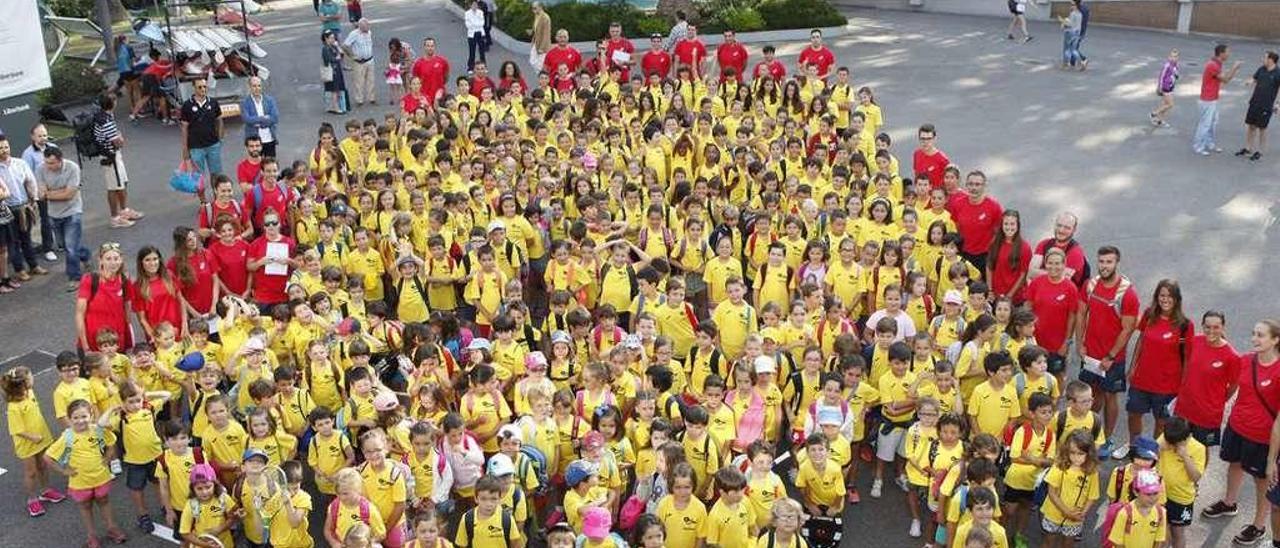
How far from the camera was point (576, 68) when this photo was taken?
19281mm

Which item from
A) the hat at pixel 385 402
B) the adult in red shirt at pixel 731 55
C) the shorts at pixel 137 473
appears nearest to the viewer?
the hat at pixel 385 402

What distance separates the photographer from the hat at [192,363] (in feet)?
31.1

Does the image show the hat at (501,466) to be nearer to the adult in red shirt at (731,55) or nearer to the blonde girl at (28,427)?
the blonde girl at (28,427)

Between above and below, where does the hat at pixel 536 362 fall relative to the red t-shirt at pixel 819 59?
below

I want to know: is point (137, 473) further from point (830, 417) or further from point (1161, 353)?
point (1161, 353)

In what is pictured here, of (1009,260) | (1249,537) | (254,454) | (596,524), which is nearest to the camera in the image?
(596,524)

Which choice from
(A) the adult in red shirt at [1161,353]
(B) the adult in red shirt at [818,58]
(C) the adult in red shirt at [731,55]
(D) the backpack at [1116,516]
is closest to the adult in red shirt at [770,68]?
(B) the adult in red shirt at [818,58]

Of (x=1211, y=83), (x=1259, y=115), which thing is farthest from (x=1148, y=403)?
(x=1259, y=115)

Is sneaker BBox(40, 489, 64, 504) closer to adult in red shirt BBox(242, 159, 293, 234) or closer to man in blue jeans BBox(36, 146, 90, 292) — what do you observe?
adult in red shirt BBox(242, 159, 293, 234)

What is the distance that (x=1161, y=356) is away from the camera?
933 centimetres

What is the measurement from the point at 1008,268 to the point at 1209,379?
275 cm

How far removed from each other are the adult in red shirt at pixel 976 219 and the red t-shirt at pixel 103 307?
8.30 meters

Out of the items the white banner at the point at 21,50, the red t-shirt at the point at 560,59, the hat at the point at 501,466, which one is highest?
the white banner at the point at 21,50

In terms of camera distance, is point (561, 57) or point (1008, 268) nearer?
point (1008, 268)
